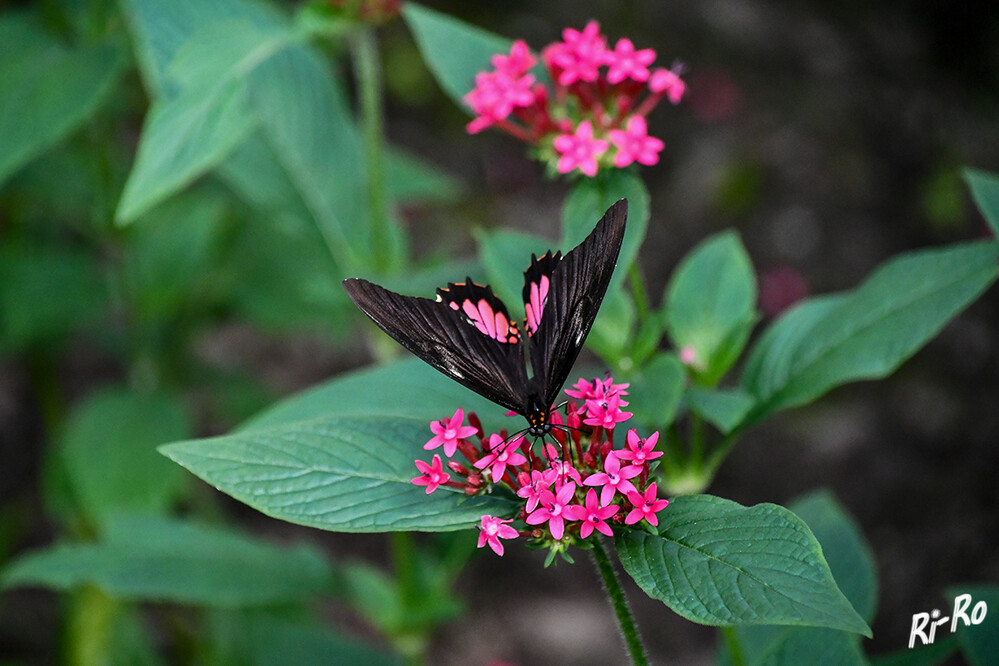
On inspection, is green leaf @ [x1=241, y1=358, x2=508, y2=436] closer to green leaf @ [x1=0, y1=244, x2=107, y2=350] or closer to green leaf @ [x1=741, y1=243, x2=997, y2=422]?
green leaf @ [x1=741, y1=243, x2=997, y2=422]

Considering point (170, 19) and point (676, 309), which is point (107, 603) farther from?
point (676, 309)

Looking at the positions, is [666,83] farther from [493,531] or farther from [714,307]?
[493,531]

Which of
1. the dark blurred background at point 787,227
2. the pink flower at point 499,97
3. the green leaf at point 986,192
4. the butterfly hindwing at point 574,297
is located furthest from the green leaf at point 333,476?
the dark blurred background at point 787,227

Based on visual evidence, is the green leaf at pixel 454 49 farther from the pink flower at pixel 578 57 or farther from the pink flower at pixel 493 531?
the pink flower at pixel 493 531

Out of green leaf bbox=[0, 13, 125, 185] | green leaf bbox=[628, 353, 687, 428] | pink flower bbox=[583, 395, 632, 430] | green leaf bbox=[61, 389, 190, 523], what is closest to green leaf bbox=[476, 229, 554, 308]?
green leaf bbox=[628, 353, 687, 428]

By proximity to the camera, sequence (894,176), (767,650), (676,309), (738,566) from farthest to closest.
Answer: (894,176), (676,309), (767,650), (738,566)

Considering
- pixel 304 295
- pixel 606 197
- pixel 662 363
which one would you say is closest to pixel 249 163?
pixel 304 295
